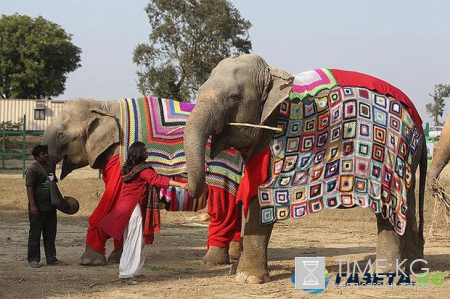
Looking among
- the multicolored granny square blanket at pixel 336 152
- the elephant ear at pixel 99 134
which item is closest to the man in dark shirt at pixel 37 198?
the elephant ear at pixel 99 134

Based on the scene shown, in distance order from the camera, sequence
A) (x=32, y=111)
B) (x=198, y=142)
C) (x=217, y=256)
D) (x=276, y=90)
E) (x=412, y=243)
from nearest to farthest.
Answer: (x=198, y=142) < (x=276, y=90) < (x=412, y=243) < (x=217, y=256) < (x=32, y=111)

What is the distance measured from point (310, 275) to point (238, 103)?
6.38 feet

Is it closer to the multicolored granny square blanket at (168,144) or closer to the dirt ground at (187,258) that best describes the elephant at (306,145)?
the dirt ground at (187,258)

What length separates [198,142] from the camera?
742cm

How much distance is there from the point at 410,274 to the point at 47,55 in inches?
1674

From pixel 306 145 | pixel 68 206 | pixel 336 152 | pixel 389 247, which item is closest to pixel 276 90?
pixel 306 145

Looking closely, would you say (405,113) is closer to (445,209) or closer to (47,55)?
(445,209)

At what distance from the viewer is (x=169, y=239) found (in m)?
12.6

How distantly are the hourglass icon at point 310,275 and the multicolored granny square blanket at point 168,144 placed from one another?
5.40 ft

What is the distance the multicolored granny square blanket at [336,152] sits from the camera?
815cm

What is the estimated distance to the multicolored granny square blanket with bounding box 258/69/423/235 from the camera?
26.7 ft

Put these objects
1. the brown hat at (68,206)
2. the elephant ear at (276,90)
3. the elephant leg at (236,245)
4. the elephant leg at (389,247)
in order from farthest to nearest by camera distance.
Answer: the elephant leg at (236,245)
the brown hat at (68,206)
the elephant leg at (389,247)
the elephant ear at (276,90)

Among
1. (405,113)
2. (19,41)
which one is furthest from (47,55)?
(405,113)

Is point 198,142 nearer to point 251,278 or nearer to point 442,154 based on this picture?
point 251,278
